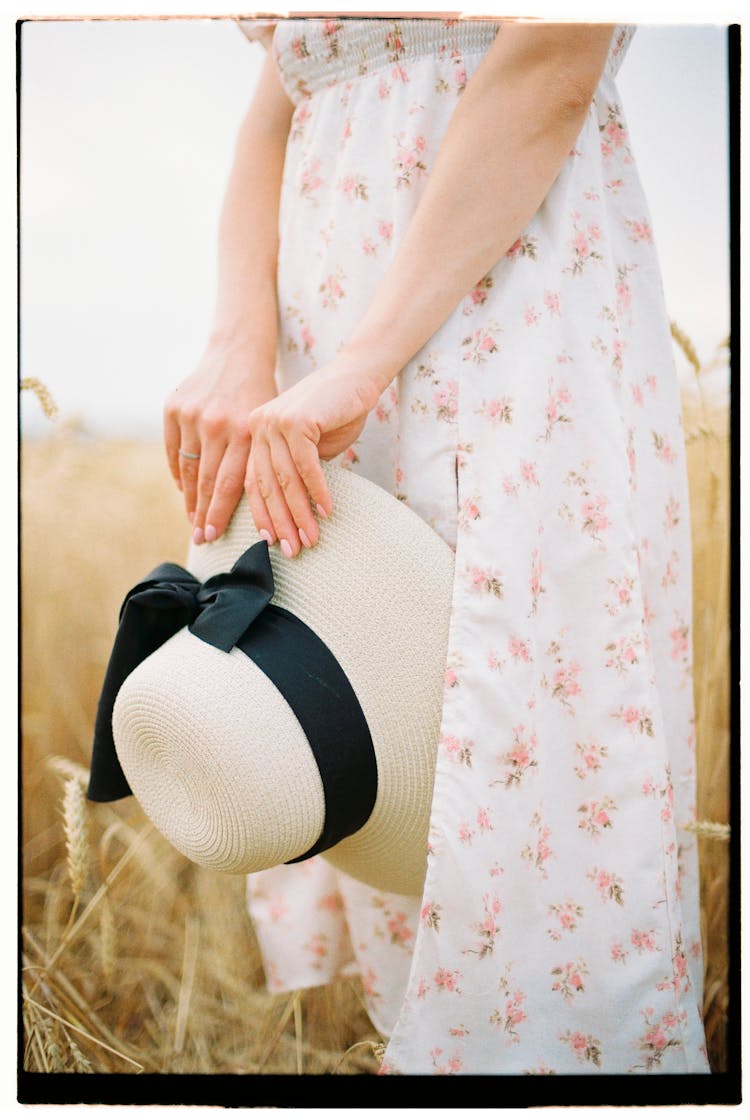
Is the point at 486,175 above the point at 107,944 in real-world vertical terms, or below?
above

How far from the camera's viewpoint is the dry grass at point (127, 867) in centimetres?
109

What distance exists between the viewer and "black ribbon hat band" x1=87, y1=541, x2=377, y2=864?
817 mm

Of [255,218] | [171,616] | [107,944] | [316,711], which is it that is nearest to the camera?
[316,711]

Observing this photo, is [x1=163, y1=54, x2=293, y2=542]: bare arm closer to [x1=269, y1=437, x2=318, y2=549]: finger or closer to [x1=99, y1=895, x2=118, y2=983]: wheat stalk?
[x1=269, y1=437, x2=318, y2=549]: finger

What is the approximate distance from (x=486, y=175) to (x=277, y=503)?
0.40m

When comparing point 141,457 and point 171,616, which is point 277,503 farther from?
point 141,457

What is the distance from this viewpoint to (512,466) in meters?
0.88

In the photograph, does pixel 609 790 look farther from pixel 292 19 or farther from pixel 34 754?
pixel 292 19

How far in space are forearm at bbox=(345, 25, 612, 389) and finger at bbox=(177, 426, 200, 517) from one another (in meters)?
0.23

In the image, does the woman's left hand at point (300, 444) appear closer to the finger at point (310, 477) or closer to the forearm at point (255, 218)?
the finger at point (310, 477)

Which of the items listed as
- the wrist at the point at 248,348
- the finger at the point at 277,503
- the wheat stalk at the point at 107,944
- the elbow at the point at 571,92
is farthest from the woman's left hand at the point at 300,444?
the wheat stalk at the point at 107,944

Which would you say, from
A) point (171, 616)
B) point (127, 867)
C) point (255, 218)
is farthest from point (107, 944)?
Result: point (255, 218)

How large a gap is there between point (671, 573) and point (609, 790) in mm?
279

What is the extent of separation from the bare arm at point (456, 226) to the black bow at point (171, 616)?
0.06 meters
